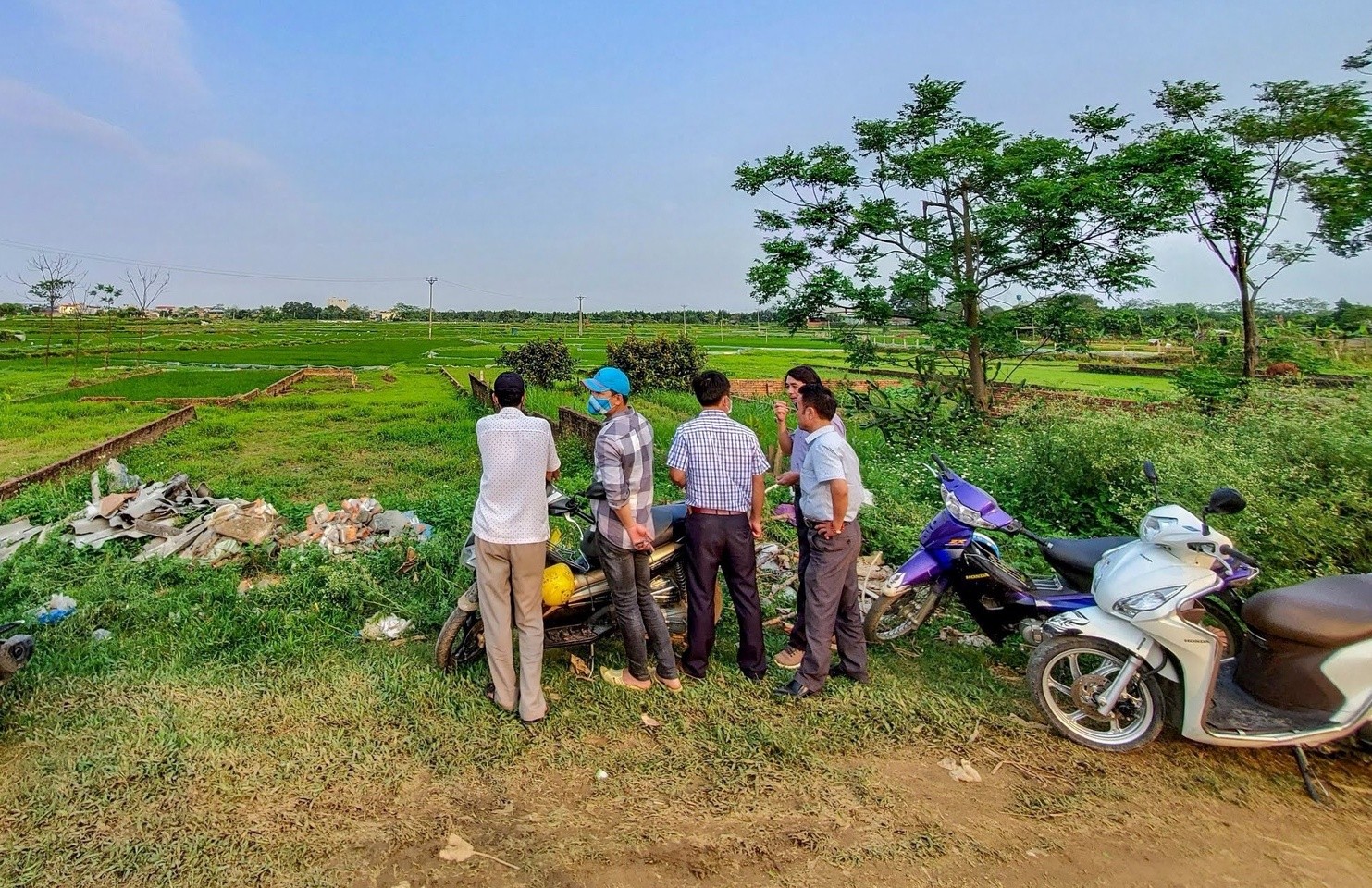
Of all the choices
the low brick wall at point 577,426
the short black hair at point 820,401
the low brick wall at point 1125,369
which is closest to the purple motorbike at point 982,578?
the short black hair at point 820,401

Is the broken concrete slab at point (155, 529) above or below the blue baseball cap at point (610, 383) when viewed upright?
below

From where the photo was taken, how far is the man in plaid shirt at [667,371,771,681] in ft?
10.8

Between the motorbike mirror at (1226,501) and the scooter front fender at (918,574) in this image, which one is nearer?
the motorbike mirror at (1226,501)

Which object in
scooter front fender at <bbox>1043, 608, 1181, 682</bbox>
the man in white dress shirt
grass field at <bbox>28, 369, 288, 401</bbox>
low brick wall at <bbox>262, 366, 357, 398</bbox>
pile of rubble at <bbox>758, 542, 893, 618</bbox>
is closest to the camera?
scooter front fender at <bbox>1043, 608, 1181, 682</bbox>

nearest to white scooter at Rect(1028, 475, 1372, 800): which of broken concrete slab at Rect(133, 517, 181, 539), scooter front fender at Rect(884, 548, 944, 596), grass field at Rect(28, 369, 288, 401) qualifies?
scooter front fender at Rect(884, 548, 944, 596)

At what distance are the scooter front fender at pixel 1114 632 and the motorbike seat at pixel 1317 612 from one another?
0.36 metres

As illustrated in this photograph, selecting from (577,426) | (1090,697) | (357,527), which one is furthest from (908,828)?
(577,426)

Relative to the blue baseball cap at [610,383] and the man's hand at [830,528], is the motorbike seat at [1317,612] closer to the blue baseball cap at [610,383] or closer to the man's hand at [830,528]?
the man's hand at [830,528]

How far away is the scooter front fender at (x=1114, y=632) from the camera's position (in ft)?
9.27

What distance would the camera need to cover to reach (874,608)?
385 cm

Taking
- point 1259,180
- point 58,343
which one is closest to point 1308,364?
point 1259,180

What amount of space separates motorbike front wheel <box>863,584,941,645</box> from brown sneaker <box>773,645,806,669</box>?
1.34 feet

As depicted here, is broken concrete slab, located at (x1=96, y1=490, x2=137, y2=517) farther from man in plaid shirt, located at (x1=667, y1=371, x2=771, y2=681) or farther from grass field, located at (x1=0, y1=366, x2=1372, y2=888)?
man in plaid shirt, located at (x1=667, y1=371, x2=771, y2=681)

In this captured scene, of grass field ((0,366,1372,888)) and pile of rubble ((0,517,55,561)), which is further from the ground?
pile of rubble ((0,517,55,561))
